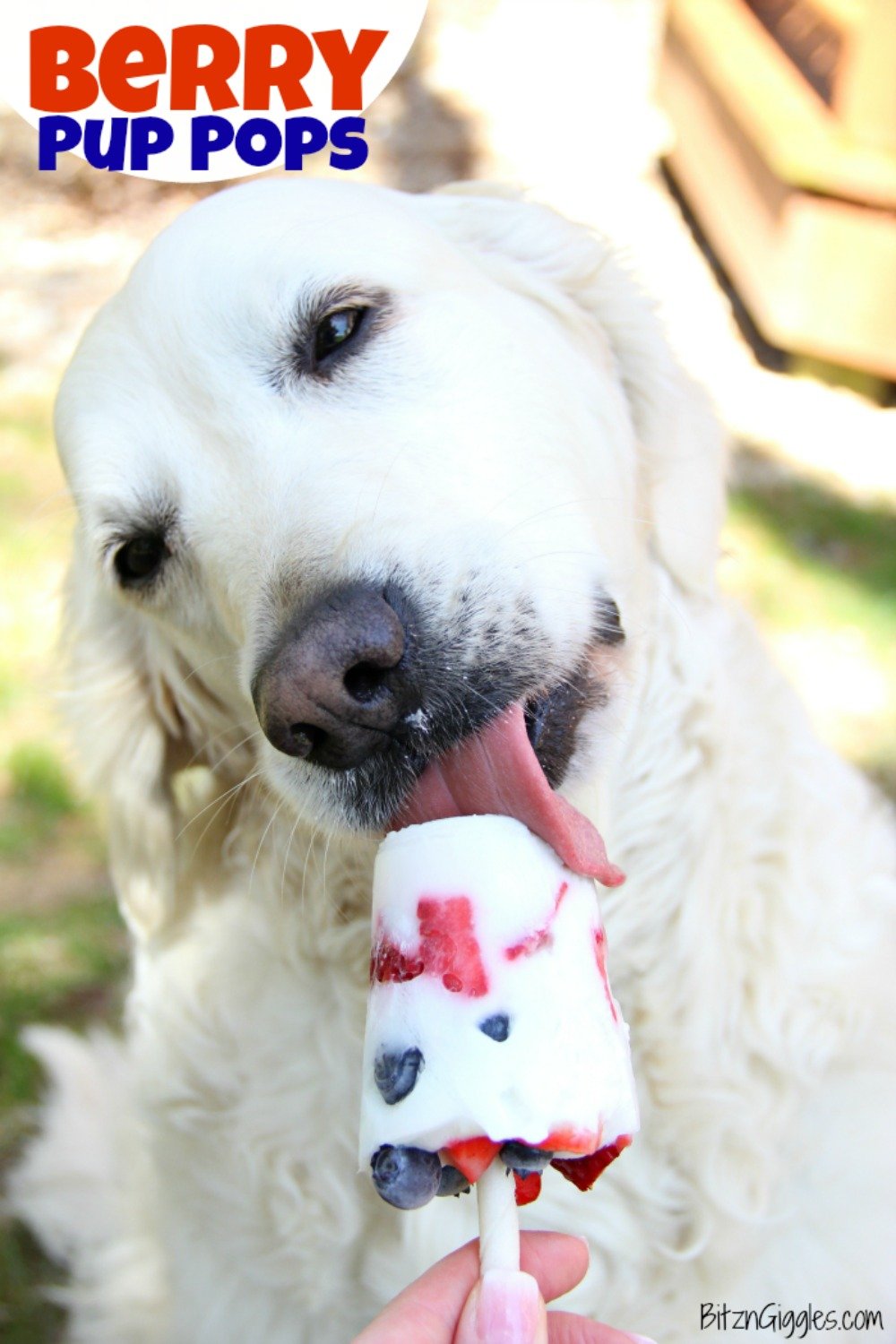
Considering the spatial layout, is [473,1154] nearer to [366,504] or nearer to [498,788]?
[498,788]

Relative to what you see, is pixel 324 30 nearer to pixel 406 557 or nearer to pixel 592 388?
pixel 592 388

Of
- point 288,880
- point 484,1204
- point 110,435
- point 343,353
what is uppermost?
point 343,353

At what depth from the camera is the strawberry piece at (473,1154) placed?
1.24m

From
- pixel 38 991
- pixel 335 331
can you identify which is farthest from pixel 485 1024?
pixel 38 991

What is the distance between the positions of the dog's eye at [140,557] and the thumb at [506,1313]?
1224mm

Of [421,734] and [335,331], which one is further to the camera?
[335,331]

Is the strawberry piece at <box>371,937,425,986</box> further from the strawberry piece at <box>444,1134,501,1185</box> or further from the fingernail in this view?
the fingernail

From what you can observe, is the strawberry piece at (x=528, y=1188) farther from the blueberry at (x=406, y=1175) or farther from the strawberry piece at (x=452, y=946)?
the strawberry piece at (x=452, y=946)

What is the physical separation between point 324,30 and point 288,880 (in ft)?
5.26

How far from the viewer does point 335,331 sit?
1.88 m

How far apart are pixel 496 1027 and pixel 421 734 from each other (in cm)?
40

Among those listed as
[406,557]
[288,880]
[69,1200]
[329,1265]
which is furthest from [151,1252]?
[406,557]

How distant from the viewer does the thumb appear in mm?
1148

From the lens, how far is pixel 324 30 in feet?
7.39
